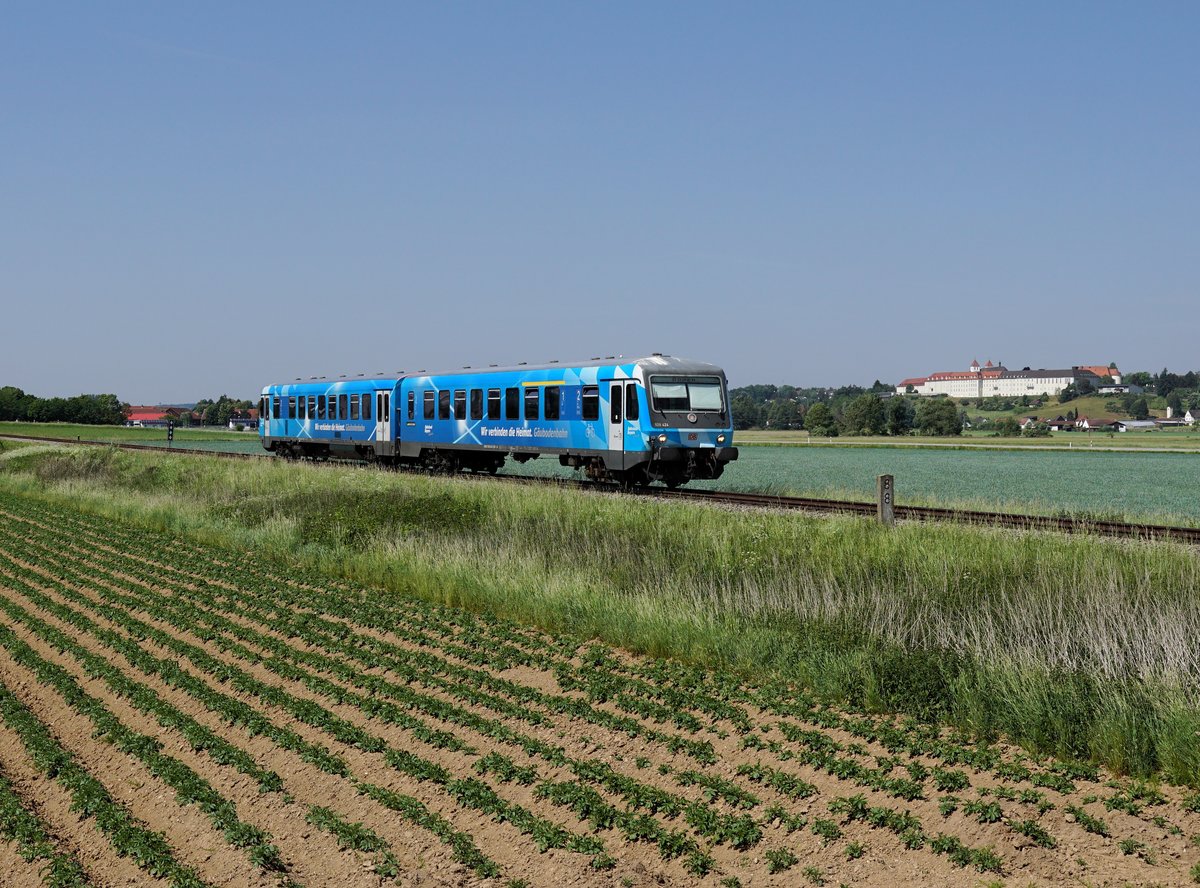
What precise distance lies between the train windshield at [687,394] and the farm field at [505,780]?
46.3 ft

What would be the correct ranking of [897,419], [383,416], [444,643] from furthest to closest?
[897,419], [383,416], [444,643]

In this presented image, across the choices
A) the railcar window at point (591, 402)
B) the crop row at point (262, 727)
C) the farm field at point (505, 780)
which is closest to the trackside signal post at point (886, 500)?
the farm field at point (505, 780)

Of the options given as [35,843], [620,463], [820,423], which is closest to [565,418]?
[620,463]

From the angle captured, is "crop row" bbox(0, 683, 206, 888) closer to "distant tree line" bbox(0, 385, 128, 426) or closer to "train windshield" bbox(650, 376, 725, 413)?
"train windshield" bbox(650, 376, 725, 413)

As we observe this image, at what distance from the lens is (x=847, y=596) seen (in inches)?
505

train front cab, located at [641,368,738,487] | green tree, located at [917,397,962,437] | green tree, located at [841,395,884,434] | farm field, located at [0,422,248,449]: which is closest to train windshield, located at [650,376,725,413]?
train front cab, located at [641,368,738,487]

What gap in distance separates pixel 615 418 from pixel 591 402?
3.53 ft

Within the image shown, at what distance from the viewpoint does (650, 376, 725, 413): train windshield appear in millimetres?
27188

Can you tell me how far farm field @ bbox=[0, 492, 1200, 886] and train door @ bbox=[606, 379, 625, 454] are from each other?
14.1 metres

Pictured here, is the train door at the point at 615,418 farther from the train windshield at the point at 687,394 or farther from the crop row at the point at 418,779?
the crop row at the point at 418,779

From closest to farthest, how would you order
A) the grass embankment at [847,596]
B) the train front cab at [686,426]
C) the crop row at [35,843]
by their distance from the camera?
the crop row at [35,843] → the grass embankment at [847,596] → the train front cab at [686,426]

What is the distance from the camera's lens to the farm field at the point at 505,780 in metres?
7.31

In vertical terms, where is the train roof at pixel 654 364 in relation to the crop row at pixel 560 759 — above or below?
above

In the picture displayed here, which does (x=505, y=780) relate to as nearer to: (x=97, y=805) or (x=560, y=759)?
(x=560, y=759)
